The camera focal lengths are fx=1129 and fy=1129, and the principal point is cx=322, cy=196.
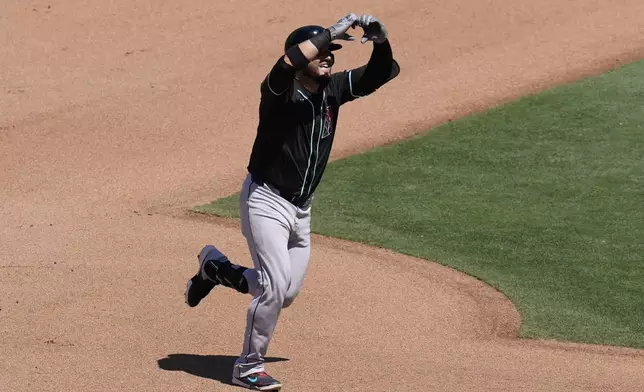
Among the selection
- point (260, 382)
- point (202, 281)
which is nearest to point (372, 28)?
point (202, 281)

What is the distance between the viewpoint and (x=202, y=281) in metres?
7.04

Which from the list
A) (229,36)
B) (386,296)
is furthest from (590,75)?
(386,296)

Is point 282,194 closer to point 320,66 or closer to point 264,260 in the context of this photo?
point 264,260

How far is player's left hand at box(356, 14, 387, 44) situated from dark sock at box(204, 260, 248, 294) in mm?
1538

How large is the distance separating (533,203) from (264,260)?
16.8 feet

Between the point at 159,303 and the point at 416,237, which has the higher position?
the point at 159,303

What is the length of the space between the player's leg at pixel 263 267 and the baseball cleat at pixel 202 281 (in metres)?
0.55

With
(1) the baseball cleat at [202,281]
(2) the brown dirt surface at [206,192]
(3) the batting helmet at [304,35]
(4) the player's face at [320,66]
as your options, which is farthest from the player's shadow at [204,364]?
(3) the batting helmet at [304,35]

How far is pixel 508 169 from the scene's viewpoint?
1188 centimetres

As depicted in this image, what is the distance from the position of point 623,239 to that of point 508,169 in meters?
2.15

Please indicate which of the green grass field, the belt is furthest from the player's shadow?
the green grass field

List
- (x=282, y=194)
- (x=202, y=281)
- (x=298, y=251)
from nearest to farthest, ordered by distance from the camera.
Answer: (x=282, y=194)
(x=298, y=251)
(x=202, y=281)

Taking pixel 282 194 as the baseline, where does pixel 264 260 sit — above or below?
below

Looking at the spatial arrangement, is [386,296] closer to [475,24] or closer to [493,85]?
[493,85]
